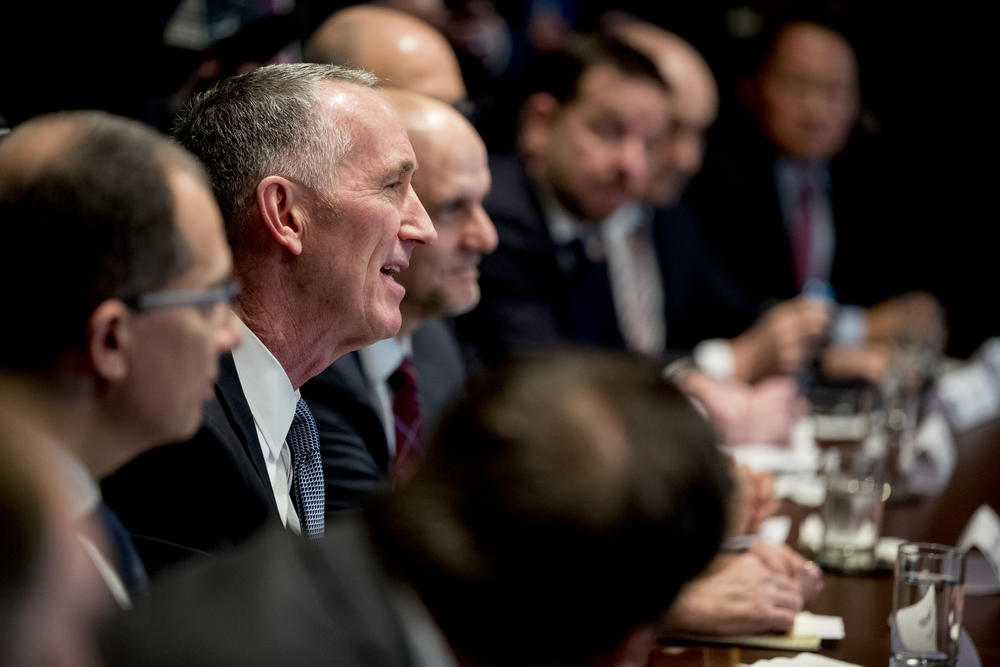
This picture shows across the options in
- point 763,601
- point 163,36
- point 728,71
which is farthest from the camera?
point 728,71

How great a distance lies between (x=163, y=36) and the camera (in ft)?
8.11

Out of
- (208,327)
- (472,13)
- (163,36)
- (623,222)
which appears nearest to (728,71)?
(472,13)

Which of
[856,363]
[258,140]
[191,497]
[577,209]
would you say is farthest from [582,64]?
[191,497]

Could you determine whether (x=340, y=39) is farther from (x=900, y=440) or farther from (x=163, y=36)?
(x=900, y=440)

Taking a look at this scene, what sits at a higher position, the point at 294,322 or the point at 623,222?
the point at 294,322

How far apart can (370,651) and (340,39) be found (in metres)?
2.13

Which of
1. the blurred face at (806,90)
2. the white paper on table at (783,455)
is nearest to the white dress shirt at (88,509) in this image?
the white paper on table at (783,455)

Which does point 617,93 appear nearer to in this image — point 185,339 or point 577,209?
point 577,209

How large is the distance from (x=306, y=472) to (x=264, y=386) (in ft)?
0.49

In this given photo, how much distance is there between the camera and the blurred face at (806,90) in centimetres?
475

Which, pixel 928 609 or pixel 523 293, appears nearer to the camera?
pixel 928 609

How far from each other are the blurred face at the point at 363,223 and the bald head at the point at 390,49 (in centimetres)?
98

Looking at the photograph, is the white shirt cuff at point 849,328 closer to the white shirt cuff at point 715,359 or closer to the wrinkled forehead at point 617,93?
the white shirt cuff at point 715,359

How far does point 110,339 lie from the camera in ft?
3.72
